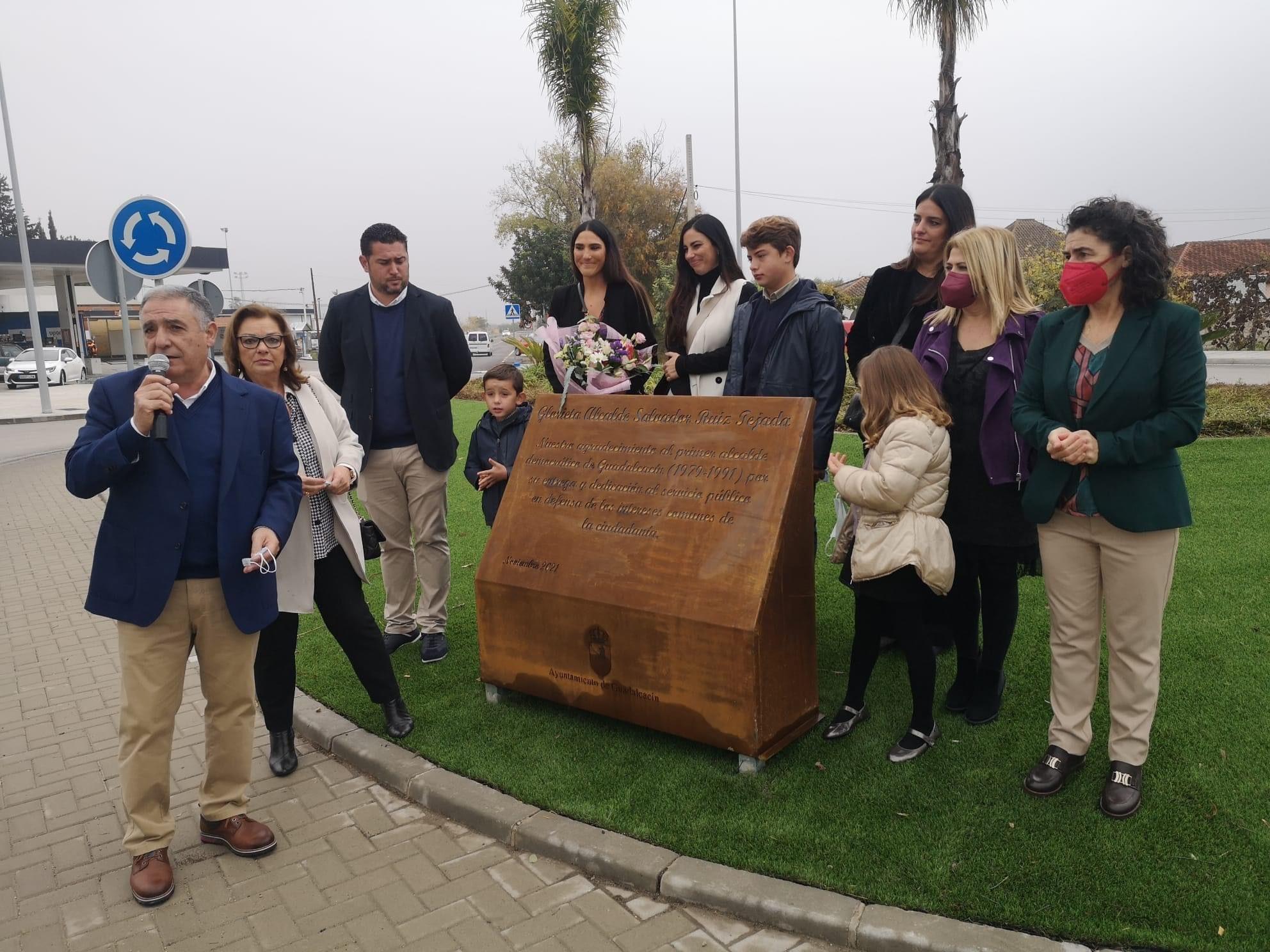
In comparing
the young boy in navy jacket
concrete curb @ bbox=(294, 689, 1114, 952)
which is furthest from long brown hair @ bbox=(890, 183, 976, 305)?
concrete curb @ bbox=(294, 689, 1114, 952)

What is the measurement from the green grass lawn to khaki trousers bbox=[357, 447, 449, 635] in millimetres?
Answer: 313

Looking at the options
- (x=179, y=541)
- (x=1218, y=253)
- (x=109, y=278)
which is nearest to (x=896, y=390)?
(x=179, y=541)

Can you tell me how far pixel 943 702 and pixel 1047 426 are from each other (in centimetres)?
145

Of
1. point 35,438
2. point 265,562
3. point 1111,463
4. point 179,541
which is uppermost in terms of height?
point 1111,463

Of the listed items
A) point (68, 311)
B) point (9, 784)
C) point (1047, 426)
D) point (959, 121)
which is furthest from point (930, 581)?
point (68, 311)

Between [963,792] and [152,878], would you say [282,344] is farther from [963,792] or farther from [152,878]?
[963,792]

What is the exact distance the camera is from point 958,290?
3471 millimetres

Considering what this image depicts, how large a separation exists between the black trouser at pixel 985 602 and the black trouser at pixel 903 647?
31 cm

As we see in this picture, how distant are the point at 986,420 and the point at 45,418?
22.8 m

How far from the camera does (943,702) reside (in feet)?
12.9

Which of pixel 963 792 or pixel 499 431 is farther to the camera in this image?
pixel 499 431

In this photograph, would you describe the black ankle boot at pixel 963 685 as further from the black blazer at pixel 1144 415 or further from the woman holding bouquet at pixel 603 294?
the woman holding bouquet at pixel 603 294

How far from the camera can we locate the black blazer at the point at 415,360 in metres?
4.62

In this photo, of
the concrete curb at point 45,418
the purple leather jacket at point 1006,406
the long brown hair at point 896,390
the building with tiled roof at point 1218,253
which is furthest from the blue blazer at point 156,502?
the building with tiled roof at point 1218,253
